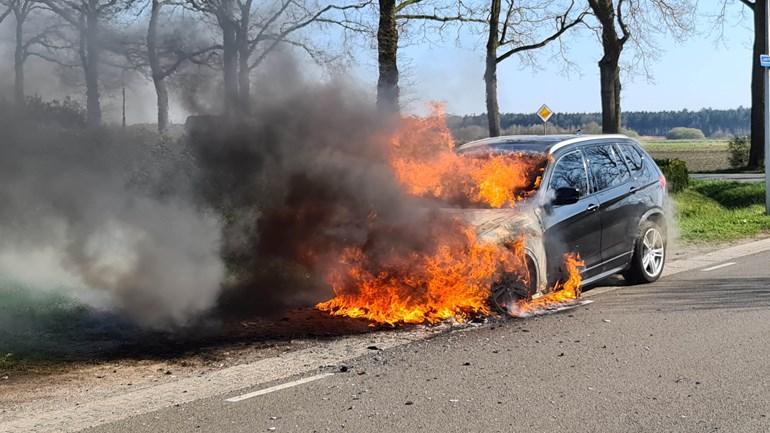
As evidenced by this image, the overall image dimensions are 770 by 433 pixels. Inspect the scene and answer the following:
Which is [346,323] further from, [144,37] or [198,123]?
[144,37]

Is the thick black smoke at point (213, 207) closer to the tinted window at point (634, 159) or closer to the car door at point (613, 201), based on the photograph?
the car door at point (613, 201)

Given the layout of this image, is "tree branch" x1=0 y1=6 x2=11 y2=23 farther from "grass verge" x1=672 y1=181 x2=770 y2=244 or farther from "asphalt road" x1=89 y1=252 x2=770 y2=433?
"grass verge" x1=672 y1=181 x2=770 y2=244

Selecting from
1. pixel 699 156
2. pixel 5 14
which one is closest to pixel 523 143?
pixel 5 14

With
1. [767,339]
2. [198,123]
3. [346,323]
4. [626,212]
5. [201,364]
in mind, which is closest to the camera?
[201,364]

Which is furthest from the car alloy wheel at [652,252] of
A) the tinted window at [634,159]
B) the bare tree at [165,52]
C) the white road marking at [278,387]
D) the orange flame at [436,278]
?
the bare tree at [165,52]

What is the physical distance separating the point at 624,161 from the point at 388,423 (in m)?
5.82

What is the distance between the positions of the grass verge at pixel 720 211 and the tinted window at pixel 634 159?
4.69 meters

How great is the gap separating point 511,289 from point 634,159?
9.92 ft

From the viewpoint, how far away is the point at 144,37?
6816 mm

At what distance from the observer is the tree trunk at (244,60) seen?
769cm

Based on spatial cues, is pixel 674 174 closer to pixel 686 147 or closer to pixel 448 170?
pixel 448 170

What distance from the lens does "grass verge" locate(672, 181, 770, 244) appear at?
15031mm

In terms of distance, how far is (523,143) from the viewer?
9008 millimetres

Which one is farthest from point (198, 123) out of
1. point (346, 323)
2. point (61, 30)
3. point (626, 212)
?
point (626, 212)
